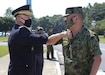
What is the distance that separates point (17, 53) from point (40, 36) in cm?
42

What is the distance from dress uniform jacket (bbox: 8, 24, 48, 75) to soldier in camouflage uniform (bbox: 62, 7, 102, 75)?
18.3 inches

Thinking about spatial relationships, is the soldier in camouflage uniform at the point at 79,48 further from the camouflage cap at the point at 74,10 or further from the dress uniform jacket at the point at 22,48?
the dress uniform jacket at the point at 22,48

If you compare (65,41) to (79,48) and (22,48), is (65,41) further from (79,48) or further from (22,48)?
(22,48)

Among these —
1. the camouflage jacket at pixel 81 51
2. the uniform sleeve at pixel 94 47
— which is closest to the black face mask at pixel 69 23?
the camouflage jacket at pixel 81 51

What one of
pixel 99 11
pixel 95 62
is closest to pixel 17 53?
pixel 95 62

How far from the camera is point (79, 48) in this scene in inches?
196

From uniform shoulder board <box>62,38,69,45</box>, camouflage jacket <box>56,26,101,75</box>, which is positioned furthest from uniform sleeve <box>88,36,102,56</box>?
uniform shoulder board <box>62,38,69,45</box>

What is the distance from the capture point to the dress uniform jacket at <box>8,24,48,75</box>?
532 cm

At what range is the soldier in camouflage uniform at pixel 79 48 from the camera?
490 cm

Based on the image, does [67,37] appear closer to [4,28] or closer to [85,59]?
[85,59]

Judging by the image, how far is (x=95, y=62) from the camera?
4.86 meters

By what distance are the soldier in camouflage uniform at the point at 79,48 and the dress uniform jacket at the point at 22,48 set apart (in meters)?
0.46

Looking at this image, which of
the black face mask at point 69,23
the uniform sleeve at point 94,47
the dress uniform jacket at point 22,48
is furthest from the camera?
the dress uniform jacket at point 22,48

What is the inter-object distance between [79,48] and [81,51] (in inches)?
1.9
